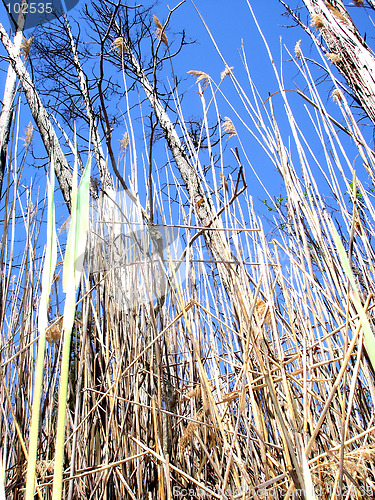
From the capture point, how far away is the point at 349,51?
1473 millimetres

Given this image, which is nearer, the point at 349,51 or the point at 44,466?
the point at 44,466

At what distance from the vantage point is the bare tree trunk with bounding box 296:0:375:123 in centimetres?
136

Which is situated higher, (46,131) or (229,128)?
(46,131)

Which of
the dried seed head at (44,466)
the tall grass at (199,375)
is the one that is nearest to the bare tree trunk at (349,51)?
the tall grass at (199,375)

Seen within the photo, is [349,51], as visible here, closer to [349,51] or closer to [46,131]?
[349,51]

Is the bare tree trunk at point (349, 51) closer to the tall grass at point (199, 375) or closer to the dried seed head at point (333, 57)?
the dried seed head at point (333, 57)

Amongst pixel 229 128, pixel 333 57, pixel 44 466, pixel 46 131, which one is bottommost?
pixel 44 466

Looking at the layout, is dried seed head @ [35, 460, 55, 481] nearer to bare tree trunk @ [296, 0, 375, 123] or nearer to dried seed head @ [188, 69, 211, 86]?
dried seed head @ [188, 69, 211, 86]

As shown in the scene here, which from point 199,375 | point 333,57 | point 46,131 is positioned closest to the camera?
point 199,375

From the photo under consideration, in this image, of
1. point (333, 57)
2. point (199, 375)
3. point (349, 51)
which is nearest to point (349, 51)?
point (349, 51)

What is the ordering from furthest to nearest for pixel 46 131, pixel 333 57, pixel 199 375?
pixel 46 131, pixel 333 57, pixel 199 375

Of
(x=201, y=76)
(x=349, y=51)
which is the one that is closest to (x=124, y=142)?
(x=201, y=76)

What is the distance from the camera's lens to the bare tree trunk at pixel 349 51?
136cm

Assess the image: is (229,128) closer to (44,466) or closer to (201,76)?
(201,76)
